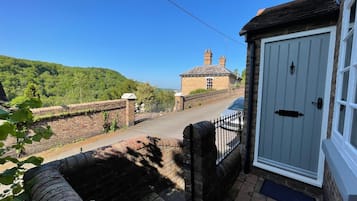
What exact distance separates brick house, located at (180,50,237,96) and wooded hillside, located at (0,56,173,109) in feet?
33.7

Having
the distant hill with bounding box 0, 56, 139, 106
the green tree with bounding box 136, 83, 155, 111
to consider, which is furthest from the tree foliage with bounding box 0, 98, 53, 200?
the green tree with bounding box 136, 83, 155, 111

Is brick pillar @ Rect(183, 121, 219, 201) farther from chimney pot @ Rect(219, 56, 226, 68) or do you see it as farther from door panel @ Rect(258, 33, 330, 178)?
chimney pot @ Rect(219, 56, 226, 68)

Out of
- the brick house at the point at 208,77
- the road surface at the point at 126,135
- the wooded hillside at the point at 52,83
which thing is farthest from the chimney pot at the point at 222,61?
the road surface at the point at 126,135

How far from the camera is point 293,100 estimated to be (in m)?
2.84

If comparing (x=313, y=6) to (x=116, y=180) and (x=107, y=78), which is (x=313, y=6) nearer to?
(x=116, y=180)

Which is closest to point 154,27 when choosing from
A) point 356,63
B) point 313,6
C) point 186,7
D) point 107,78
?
point 186,7

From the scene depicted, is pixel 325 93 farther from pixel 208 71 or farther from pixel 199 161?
pixel 208 71

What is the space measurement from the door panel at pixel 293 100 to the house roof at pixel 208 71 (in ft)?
77.3

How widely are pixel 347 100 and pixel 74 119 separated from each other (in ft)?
27.3

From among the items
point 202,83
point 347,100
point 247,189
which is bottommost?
point 247,189

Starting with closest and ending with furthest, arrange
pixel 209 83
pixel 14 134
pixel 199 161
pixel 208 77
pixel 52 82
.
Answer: pixel 14 134 < pixel 199 161 < pixel 52 82 < pixel 208 77 < pixel 209 83

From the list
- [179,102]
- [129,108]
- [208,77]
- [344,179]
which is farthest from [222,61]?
[344,179]

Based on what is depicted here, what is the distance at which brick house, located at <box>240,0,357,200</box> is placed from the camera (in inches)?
87.1

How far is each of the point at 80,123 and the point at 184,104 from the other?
820 centimetres
